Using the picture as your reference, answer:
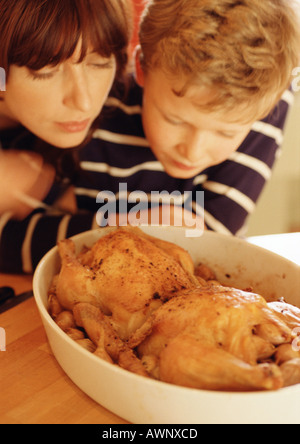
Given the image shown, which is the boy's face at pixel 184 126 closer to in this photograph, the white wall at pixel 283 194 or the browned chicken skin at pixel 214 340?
the browned chicken skin at pixel 214 340

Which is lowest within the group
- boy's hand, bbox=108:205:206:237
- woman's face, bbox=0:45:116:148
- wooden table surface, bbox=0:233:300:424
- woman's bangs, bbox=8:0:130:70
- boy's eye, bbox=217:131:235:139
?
wooden table surface, bbox=0:233:300:424

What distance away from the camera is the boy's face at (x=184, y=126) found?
0.76m

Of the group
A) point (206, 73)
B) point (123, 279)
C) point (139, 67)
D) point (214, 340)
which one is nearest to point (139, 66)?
point (139, 67)

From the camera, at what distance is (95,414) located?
1.63ft

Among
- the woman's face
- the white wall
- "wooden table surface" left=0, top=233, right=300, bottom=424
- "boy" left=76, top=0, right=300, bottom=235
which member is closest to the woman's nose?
the woman's face

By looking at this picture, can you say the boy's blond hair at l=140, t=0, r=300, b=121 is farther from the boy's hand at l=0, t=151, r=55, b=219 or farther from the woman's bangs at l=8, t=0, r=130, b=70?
the boy's hand at l=0, t=151, r=55, b=219

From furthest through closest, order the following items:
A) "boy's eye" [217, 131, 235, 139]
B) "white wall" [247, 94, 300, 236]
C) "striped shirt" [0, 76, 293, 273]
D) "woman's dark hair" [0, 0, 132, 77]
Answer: "white wall" [247, 94, 300, 236]
"striped shirt" [0, 76, 293, 273]
"boy's eye" [217, 131, 235, 139]
"woman's dark hair" [0, 0, 132, 77]

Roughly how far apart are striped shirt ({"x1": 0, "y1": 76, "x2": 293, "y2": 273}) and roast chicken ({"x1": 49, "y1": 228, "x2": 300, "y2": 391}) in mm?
408

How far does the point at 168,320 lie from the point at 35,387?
185 mm

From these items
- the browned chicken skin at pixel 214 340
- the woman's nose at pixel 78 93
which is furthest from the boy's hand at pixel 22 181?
the browned chicken skin at pixel 214 340

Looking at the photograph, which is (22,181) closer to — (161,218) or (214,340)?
(161,218)

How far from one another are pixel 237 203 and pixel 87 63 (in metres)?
0.53

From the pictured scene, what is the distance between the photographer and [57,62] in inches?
28.2

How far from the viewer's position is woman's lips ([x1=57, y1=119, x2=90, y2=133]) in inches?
33.0
